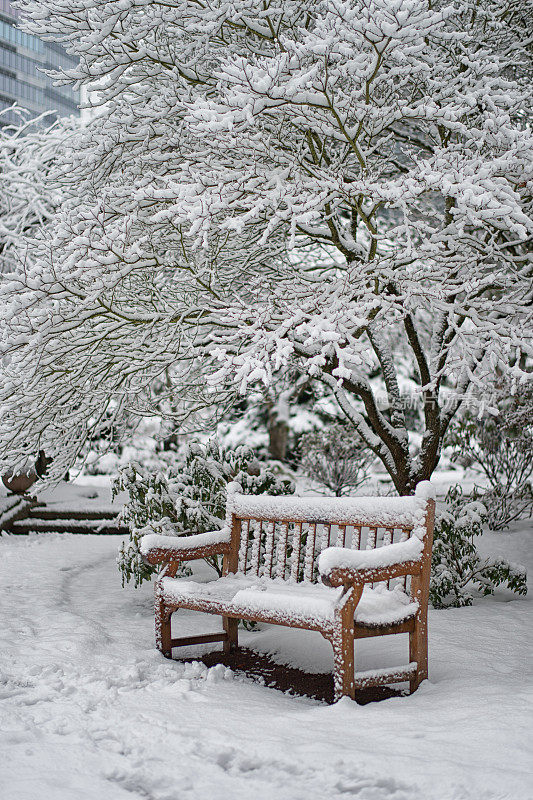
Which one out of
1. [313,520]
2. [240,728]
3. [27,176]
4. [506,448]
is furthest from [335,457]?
[240,728]

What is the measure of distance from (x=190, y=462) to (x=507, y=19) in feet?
15.9

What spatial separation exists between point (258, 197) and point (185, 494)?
250 cm

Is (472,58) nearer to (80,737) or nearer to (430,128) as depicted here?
(430,128)

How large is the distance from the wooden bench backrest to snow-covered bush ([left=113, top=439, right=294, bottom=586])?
4.04 ft

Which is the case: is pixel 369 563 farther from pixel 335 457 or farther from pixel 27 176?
pixel 27 176

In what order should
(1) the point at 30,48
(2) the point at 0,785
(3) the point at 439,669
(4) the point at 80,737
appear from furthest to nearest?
1. (1) the point at 30,48
2. (3) the point at 439,669
3. (4) the point at 80,737
4. (2) the point at 0,785

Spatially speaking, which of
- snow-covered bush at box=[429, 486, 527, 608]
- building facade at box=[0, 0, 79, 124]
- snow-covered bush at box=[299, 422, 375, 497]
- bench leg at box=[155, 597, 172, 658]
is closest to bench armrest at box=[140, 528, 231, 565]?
bench leg at box=[155, 597, 172, 658]

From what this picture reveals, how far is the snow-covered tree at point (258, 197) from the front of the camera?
4.57 meters

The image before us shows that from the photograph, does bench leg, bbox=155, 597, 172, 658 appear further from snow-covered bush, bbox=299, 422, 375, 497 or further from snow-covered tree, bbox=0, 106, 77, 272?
snow-covered bush, bbox=299, 422, 375, 497

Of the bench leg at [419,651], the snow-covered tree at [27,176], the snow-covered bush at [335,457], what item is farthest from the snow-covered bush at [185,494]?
the snow-covered bush at [335,457]

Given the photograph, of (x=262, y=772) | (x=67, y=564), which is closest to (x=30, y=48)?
(x=67, y=564)

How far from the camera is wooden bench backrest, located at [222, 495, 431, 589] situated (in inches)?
152

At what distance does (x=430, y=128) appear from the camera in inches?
245

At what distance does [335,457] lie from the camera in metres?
11.5
